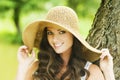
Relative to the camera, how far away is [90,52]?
304cm

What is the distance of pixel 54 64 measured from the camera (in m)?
3.00

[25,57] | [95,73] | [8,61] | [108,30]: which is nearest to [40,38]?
[25,57]

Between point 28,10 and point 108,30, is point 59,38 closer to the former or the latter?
point 108,30

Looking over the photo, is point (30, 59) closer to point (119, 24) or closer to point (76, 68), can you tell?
point (76, 68)

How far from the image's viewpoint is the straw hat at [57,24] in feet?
9.44

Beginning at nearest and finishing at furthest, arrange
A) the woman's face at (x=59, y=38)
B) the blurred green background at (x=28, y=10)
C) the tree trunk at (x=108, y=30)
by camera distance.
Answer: the woman's face at (x=59, y=38), the tree trunk at (x=108, y=30), the blurred green background at (x=28, y=10)

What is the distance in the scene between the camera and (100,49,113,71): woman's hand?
9.78 ft

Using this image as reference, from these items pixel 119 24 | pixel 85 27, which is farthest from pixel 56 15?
pixel 85 27

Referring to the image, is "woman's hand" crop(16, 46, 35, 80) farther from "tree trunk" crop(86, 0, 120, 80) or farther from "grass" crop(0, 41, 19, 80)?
"grass" crop(0, 41, 19, 80)

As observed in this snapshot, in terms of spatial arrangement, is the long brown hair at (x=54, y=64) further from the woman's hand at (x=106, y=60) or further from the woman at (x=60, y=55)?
the woman's hand at (x=106, y=60)

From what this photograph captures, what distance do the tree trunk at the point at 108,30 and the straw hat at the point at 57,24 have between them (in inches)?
18.0

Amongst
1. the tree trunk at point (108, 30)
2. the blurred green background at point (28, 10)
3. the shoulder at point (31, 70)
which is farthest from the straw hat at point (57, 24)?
the blurred green background at point (28, 10)

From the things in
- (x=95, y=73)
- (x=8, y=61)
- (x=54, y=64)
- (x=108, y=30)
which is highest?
(x=8, y=61)

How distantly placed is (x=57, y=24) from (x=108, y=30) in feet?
Result: 2.63
